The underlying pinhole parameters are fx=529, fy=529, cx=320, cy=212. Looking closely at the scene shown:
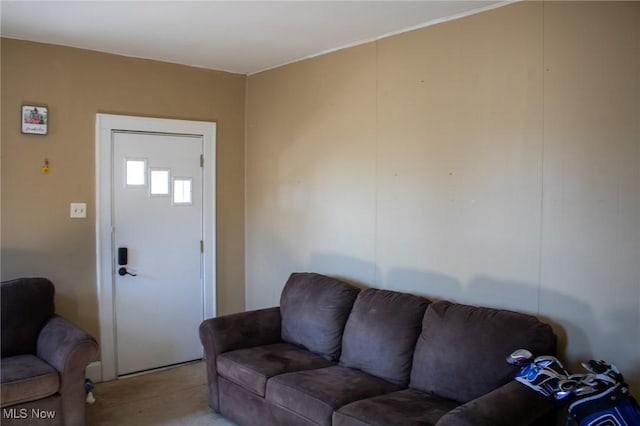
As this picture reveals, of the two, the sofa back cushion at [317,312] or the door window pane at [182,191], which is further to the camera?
the door window pane at [182,191]

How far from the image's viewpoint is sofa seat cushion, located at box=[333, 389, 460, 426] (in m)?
2.47

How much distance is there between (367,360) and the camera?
10.5ft

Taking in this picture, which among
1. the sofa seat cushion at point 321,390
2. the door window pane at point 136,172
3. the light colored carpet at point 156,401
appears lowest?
the light colored carpet at point 156,401

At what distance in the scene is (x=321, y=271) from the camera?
426 centimetres

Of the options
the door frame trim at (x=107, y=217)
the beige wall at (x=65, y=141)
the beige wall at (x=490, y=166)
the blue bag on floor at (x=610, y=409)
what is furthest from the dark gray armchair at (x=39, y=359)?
the blue bag on floor at (x=610, y=409)

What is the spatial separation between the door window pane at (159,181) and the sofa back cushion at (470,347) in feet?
8.50

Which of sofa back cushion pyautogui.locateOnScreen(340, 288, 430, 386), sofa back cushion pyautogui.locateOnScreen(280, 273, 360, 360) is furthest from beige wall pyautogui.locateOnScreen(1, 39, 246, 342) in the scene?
sofa back cushion pyautogui.locateOnScreen(340, 288, 430, 386)

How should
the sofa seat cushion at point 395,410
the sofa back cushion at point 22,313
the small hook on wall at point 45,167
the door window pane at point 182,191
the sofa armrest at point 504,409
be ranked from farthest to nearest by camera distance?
the door window pane at point 182,191 → the small hook on wall at point 45,167 → the sofa back cushion at point 22,313 → the sofa seat cushion at point 395,410 → the sofa armrest at point 504,409

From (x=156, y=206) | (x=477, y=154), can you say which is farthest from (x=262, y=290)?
(x=477, y=154)

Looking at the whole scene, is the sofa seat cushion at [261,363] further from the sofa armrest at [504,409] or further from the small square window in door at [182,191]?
the small square window in door at [182,191]

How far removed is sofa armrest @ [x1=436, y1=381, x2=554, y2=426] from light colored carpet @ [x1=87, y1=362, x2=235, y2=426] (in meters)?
1.85

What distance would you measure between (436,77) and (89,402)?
326 cm

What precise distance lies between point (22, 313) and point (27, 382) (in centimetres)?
68

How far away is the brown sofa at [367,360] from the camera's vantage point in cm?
256
